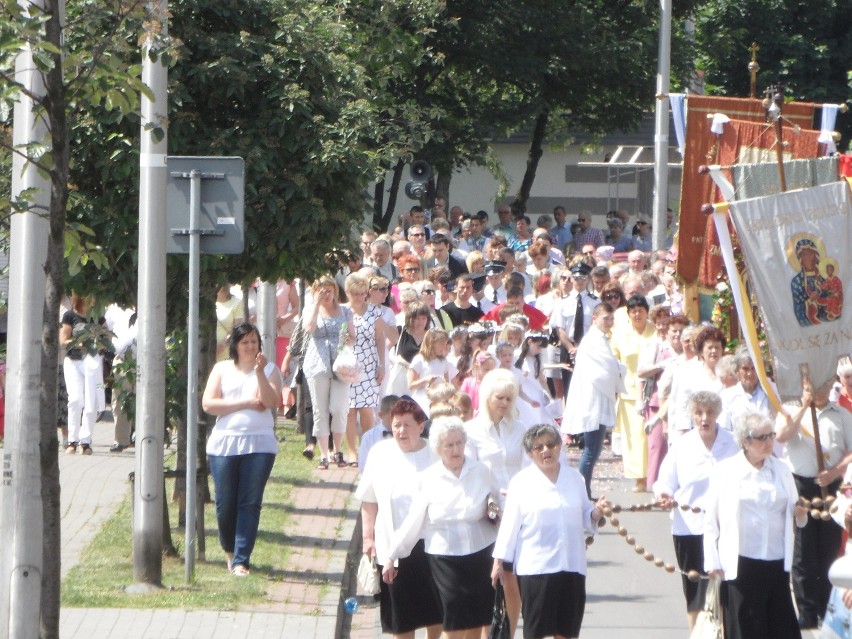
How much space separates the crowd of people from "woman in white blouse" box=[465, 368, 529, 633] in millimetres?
12

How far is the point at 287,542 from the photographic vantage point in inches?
458

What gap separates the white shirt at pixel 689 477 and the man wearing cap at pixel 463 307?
6811 millimetres

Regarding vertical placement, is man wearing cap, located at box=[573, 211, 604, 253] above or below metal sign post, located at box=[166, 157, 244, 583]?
above

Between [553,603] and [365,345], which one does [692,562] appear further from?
[365,345]

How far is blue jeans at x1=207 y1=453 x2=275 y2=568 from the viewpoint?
10430mm

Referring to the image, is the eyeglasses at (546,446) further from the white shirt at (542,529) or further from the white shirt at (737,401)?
the white shirt at (737,401)

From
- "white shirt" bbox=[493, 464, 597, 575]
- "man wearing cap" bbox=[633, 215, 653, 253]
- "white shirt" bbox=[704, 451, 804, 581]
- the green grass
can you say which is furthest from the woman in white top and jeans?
"man wearing cap" bbox=[633, 215, 653, 253]

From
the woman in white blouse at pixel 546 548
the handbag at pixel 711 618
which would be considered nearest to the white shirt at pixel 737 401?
the handbag at pixel 711 618

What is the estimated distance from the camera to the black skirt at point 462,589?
27.7 feet

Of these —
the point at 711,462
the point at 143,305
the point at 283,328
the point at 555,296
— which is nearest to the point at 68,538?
the point at 143,305

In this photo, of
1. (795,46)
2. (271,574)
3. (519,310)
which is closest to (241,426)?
(271,574)

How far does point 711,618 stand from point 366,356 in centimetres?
708

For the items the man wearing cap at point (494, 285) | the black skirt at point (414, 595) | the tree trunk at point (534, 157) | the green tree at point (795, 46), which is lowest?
the black skirt at point (414, 595)

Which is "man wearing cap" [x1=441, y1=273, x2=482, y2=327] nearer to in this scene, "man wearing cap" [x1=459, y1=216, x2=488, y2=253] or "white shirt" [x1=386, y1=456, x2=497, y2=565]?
"man wearing cap" [x1=459, y1=216, x2=488, y2=253]
